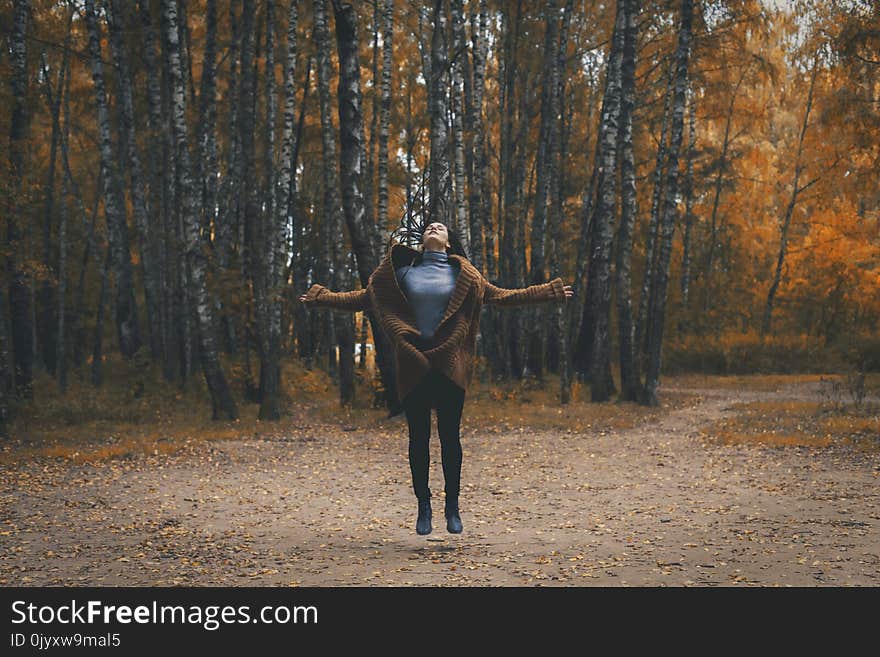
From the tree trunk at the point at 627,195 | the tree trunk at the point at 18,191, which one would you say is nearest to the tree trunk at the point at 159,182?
the tree trunk at the point at 18,191

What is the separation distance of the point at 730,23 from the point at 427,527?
1643cm

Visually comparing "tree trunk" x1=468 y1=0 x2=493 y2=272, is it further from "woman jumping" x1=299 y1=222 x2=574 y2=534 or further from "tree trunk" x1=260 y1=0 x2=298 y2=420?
"woman jumping" x1=299 y1=222 x2=574 y2=534

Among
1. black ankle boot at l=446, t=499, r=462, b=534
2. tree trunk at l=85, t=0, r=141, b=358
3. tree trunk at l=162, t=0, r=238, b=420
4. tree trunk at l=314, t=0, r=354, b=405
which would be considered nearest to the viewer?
black ankle boot at l=446, t=499, r=462, b=534

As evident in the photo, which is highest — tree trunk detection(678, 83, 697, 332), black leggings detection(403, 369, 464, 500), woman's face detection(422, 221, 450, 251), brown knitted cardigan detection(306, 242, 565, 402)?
tree trunk detection(678, 83, 697, 332)

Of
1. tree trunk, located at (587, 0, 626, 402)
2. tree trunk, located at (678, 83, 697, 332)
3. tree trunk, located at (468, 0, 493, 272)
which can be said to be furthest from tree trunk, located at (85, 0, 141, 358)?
tree trunk, located at (678, 83, 697, 332)

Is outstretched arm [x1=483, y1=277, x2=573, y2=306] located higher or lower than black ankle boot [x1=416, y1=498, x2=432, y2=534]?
higher

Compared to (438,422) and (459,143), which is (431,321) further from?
(459,143)

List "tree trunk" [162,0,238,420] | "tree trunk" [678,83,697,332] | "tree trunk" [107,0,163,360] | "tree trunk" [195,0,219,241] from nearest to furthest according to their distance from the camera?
1. "tree trunk" [162,0,238,420]
2. "tree trunk" [195,0,219,241]
3. "tree trunk" [107,0,163,360]
4. "tree trunk" [678,83,697,332]

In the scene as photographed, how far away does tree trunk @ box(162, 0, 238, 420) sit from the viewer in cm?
1566

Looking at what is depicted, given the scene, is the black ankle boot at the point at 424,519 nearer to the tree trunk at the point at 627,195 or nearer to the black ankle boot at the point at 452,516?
the black ankle boot at the point at 452,516

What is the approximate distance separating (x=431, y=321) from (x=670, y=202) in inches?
533

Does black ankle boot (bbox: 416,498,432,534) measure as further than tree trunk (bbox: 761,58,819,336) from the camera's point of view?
No

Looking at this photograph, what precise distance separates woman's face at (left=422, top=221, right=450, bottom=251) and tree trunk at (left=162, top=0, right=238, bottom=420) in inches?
391

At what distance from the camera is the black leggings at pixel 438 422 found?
659 cm
